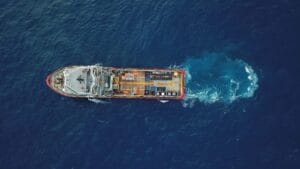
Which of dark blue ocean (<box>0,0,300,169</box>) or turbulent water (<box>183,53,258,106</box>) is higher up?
turbulent water (<box>183,53,258,106</box>)

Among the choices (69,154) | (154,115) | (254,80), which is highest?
(254,80)

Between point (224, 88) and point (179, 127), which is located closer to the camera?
point (179, 127)

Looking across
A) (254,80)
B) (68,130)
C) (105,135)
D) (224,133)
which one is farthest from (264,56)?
(68,130)

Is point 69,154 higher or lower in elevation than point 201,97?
lower

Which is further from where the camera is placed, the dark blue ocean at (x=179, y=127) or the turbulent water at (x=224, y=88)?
the turbulent water at (x=224, y=88)

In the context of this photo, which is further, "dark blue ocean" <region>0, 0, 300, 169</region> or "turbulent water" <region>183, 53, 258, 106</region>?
"turbulent water" <region>183, 53, 258, 106</region>

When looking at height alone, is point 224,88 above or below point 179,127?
above

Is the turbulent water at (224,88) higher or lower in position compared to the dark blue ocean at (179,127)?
higher

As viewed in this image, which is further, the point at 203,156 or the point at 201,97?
the point at 201,97

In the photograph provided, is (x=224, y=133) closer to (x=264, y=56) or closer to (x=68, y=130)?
(x=264, y=56)
